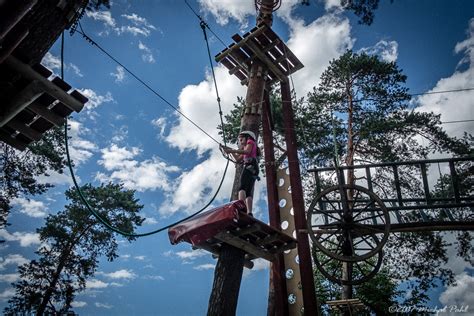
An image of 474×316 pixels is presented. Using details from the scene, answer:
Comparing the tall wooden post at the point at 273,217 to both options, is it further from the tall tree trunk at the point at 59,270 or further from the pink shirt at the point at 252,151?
the tall tree trunk at the point at 59,270

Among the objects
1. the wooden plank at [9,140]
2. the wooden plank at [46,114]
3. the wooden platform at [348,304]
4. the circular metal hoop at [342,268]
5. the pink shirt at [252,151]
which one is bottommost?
the wooden platform at [348,304]

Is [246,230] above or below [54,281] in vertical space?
below

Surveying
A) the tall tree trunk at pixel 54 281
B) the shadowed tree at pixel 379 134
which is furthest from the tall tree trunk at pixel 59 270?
the shadowed tree at pixel 379 134

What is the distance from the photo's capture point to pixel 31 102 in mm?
3598

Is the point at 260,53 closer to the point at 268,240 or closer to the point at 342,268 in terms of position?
the point at 268,240

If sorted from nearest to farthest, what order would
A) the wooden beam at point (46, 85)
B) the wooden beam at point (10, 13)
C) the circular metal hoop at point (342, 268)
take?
the wooden beam at point (10, 13), the wooden beam at point (46, 85), the circular metal hoop at point (342, 268)

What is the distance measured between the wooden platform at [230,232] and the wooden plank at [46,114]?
7.41 feet

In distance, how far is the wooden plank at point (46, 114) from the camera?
378 centimetres

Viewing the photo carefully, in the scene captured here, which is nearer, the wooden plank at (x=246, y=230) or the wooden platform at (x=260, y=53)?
the wooden plank at (x=246, y=230)

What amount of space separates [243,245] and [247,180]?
3.72 ft

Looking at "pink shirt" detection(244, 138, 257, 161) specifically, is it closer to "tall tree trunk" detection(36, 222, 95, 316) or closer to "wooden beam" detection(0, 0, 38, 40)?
"wooden beam" detection(0, 0, 38, 40)

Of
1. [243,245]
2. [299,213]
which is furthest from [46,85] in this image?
[299,213]

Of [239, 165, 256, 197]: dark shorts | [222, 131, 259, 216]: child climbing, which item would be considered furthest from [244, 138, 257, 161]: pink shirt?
[239, 165, 256, 197]: dark shorts

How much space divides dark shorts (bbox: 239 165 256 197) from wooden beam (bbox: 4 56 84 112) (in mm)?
3049
